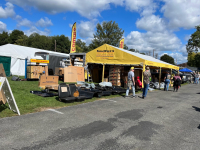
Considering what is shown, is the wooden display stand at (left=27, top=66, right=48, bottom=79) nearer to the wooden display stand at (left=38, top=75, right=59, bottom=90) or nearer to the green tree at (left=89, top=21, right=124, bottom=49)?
the wooden display stand at (left=38, top=75, right=59, bottom=90)

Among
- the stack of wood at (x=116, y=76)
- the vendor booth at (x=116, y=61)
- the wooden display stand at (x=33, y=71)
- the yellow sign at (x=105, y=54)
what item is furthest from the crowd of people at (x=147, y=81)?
the wooden display stand at (x=33, y=71)

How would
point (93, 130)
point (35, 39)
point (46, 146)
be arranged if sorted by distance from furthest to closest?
point (35, 39) < point (93, 130) < point (46, 146)

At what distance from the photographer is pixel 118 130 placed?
4.27 metres

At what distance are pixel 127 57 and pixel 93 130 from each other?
405 inches

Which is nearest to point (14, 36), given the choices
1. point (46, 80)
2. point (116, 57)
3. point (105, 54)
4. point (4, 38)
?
point (4, 38)

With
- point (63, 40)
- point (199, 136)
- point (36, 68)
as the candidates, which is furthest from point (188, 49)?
point (199, 136)

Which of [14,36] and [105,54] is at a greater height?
[14,36]

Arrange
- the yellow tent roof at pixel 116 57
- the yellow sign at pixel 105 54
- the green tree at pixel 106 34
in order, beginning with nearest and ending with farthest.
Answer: the yellow tent roof at pixel 116 57 < the yellow sign at pixel 105 54 < the green tree at pixel 106 34

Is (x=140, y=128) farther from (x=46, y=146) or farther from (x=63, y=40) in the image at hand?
(x=63, y=40)

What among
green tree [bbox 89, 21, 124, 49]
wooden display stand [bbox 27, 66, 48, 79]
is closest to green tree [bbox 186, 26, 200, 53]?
green tree [bbox 89, 21, 124, 49]

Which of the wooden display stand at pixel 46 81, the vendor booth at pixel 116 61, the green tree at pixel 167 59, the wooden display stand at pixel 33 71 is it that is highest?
the green tree at pixel 167 59

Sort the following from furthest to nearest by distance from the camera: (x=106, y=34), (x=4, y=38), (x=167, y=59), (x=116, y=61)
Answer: (x=167, y=59), (x=4, y=38), (x=106, y=34), (x=116, y=61)

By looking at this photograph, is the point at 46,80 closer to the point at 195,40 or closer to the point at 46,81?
the point at 46,81

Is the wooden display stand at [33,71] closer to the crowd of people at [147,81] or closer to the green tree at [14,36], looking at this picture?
the crowd of people at [147,81]
